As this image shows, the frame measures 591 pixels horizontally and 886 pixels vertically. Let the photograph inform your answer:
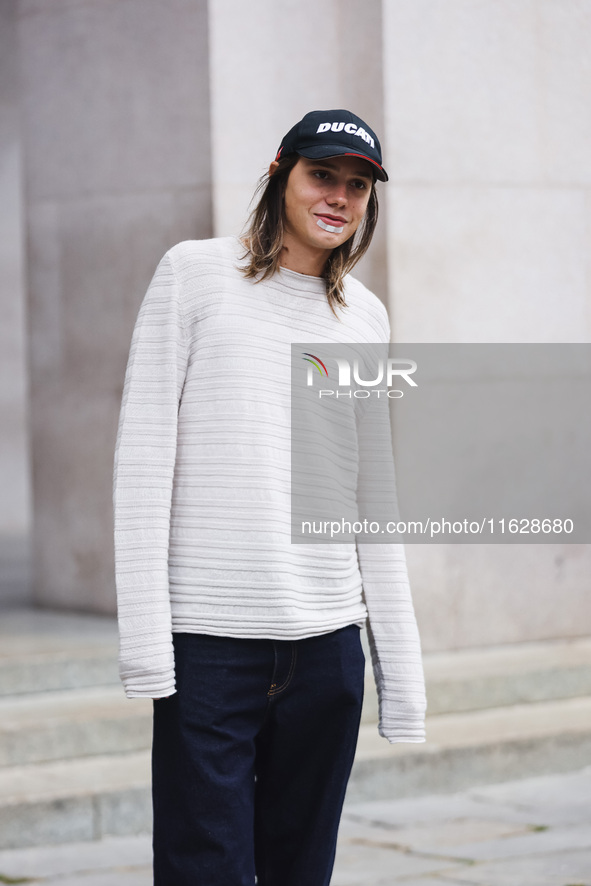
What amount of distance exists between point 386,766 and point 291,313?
3.04m

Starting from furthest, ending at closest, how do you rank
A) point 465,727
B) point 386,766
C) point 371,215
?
1. point 465,727
2. point 386,766
3. point 371,215

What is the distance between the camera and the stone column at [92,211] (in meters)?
6.18

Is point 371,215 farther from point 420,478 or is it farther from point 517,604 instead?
point 517,604

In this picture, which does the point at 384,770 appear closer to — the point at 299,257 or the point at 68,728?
the point at 68,728

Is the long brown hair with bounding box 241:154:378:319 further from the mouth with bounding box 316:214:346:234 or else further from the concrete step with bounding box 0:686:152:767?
the concrete step with bounding box 0:686:152:767

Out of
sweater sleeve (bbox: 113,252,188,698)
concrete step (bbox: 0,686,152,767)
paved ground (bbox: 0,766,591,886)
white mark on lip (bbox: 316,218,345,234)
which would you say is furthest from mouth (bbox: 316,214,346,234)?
concrete step (bbox: 0,686,152,767)

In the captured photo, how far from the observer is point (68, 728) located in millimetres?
4980

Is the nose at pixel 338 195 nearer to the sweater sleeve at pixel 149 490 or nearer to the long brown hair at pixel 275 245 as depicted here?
the long brown hair at pixel 275 245

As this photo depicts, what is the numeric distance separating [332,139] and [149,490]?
736mm

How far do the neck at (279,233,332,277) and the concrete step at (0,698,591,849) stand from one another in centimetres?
261

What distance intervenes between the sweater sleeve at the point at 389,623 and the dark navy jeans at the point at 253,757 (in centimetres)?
12

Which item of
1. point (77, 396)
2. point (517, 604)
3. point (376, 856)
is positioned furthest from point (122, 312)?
point (376, 856)

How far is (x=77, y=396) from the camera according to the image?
262 inches

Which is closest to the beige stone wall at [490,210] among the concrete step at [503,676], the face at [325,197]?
the concrete step at [503,676]
